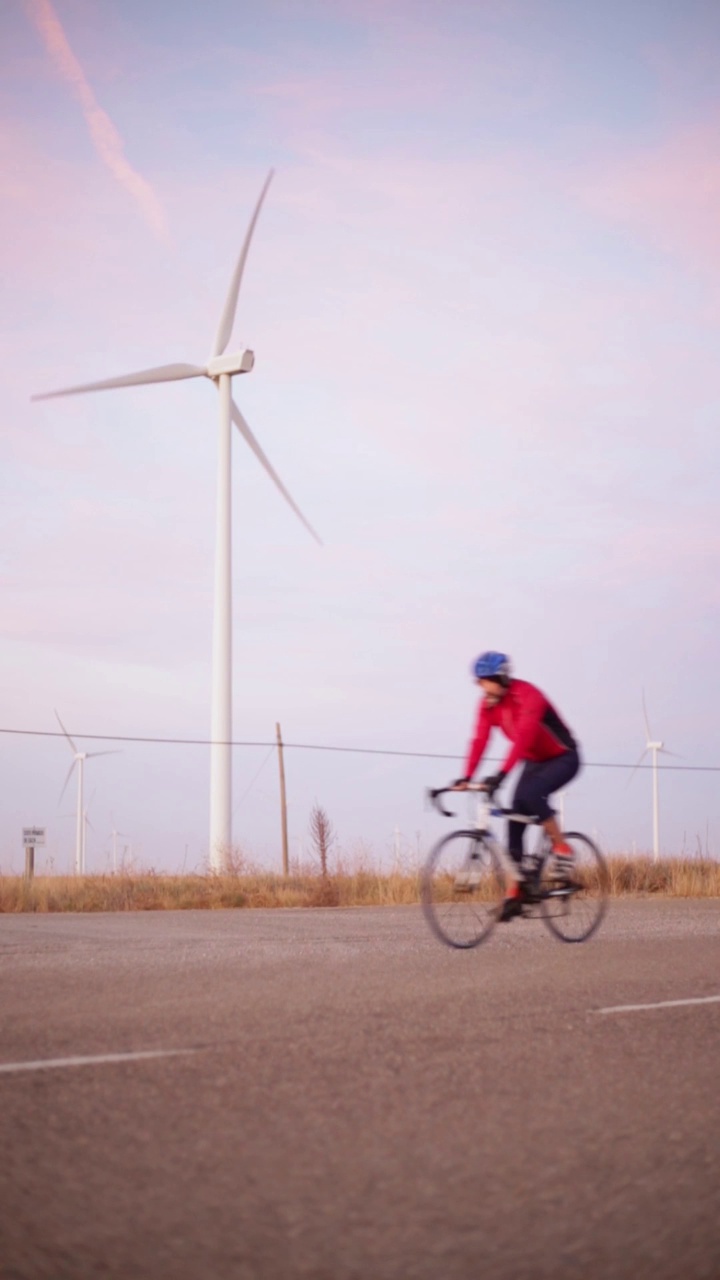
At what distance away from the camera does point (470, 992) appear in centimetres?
717

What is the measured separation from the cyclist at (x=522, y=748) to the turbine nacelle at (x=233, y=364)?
23.6m

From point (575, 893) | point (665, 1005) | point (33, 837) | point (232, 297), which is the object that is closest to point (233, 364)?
point (232, 297)

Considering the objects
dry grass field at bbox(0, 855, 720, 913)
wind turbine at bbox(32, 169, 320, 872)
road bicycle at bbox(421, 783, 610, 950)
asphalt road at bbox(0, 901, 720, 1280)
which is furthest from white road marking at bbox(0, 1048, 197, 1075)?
wind turbine at bbox(32, 169, 320, 872)

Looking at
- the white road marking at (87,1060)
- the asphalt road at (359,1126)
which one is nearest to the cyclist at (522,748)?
the asphalt road at (359,1126)

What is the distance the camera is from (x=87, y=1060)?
16.8ft

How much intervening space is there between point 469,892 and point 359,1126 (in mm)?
5915

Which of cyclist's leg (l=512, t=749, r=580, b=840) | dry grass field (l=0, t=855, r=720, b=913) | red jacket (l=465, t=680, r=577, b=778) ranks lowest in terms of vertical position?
dry grass field (l=0, t=855, r=720, b=913)

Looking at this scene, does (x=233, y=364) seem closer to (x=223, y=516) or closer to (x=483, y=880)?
(x=223, y=516)

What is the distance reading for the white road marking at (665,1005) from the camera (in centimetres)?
656

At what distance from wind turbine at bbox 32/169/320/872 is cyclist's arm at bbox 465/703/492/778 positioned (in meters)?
16.3

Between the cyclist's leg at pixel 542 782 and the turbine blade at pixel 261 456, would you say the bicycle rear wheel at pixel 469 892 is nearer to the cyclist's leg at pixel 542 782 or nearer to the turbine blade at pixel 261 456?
the cyclist's leg at pixel 542 782

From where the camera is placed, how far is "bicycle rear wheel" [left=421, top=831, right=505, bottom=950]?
9.91 meters

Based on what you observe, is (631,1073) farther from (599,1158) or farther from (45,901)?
(45,901)

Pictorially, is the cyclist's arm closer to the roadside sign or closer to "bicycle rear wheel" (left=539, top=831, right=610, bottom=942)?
"bicycle rear wheel" (left=539, top=831, right=610, bottom=942)
